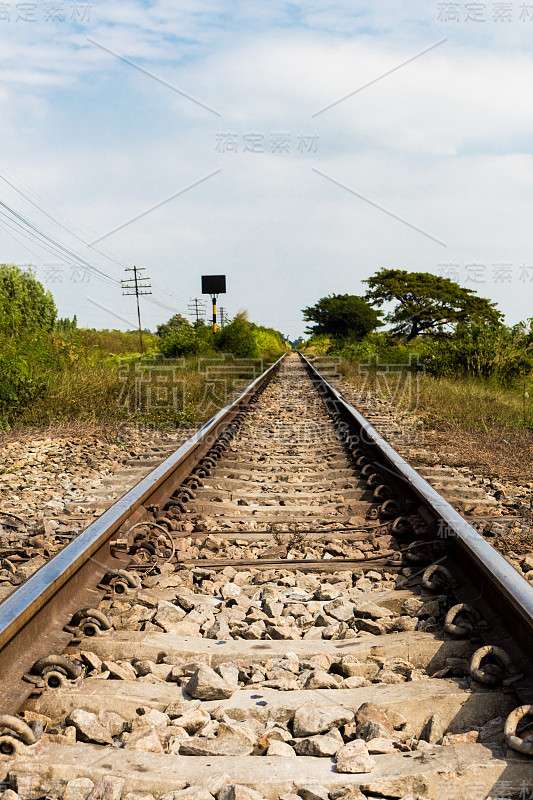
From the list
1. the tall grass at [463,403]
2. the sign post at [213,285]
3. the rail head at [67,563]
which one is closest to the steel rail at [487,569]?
the rail head at [67,563]

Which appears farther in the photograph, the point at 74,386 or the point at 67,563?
the point at 74,386

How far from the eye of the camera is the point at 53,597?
91.0 inches

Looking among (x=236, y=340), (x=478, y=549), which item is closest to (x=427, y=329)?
(x=236, y=340)

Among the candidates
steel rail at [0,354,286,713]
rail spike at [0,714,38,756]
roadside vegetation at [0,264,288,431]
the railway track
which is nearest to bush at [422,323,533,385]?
roadside vegetation at [0,264,288,431]

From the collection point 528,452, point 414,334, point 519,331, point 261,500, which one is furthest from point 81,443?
point 414,334

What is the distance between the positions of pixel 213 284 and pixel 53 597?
37860 millimetres

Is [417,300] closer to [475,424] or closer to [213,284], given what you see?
[213,284]

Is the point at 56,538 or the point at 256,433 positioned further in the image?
the point at 256,433

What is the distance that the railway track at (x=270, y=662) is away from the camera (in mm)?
1572

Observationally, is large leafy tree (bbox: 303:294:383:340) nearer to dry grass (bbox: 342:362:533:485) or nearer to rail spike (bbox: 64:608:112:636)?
dry grass (bbox: 342:362:533:485)

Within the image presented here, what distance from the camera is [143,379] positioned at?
11.1 m

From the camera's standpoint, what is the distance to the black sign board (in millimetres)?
39188

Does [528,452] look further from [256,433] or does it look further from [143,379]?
[143,379]

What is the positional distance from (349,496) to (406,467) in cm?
40
